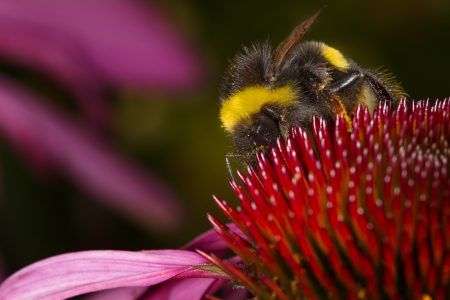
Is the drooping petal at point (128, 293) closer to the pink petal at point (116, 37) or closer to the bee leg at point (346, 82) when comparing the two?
the bee leg at point (346, 82)

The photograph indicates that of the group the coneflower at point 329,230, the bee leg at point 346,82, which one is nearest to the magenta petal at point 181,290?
the coneflower at point 329,230

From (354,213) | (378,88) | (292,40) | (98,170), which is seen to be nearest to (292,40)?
(292,40)

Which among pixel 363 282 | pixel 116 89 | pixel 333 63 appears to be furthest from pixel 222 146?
pixel 363 282

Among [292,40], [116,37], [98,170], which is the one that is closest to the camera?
[292,40]

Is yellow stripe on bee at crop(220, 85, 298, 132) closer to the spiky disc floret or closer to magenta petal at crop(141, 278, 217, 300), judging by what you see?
the spiky disc floret

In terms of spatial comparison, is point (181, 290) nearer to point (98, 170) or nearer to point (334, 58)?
point (334, 58)

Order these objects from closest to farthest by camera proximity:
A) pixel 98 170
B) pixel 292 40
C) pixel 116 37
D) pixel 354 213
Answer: pixel 354 213, pixel 292 40, pixel 98 170, pixel 116 37
